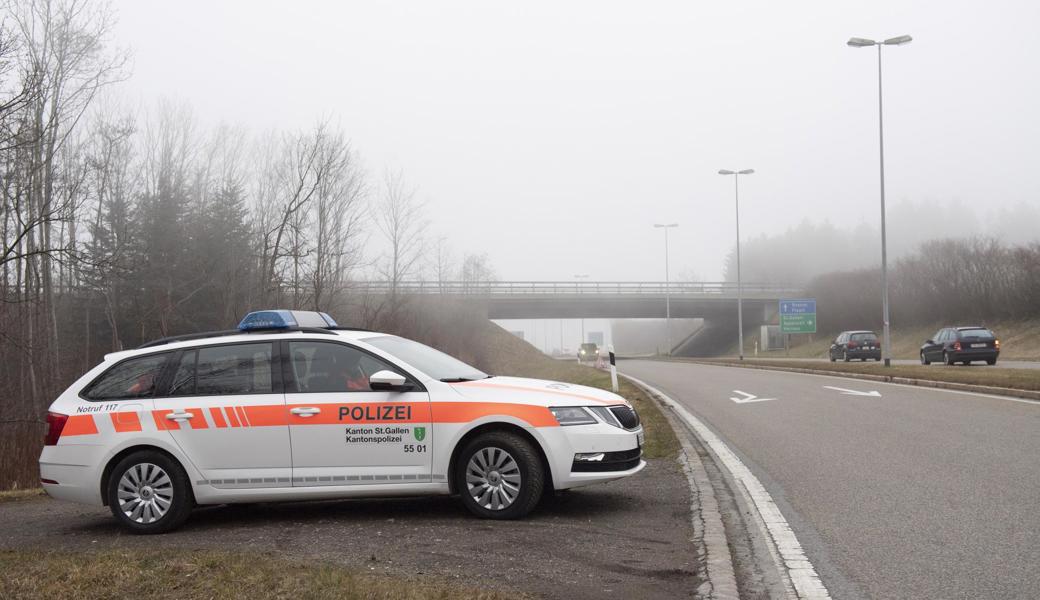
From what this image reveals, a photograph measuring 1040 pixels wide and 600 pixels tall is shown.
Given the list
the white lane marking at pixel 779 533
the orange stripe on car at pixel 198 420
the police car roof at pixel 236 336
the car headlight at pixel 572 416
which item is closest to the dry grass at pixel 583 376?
the white lane marking at pixel 779 533

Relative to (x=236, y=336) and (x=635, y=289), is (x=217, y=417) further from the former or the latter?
(x=635, y=289)

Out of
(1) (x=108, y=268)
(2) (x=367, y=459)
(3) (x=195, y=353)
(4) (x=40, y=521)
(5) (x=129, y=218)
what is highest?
(5) (x=129, y=218)

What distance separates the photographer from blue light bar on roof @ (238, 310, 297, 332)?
7.49m

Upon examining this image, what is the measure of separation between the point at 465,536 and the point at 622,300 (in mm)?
66313

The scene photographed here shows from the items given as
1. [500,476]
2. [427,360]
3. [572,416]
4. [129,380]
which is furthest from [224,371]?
[572,416]

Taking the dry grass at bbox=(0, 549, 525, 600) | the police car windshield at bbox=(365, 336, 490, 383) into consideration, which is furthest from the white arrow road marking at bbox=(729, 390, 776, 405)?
the dry grass at bbox=(0, 549, 525, 600)

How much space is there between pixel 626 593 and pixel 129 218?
36.6m

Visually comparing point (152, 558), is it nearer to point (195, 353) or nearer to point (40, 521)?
point (195, 353)

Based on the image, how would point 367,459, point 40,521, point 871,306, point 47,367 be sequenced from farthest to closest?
1. point 871,306
2. point 47,367
3. point 40,521
4. point 367,459

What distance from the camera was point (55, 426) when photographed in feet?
24.2

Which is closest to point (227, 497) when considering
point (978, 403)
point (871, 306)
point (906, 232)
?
point (978, 403)

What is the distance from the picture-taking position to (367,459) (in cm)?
700

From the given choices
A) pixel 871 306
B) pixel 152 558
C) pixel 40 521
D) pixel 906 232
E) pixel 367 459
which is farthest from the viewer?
pixel 906 232

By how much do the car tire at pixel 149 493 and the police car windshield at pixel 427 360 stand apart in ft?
6.09
